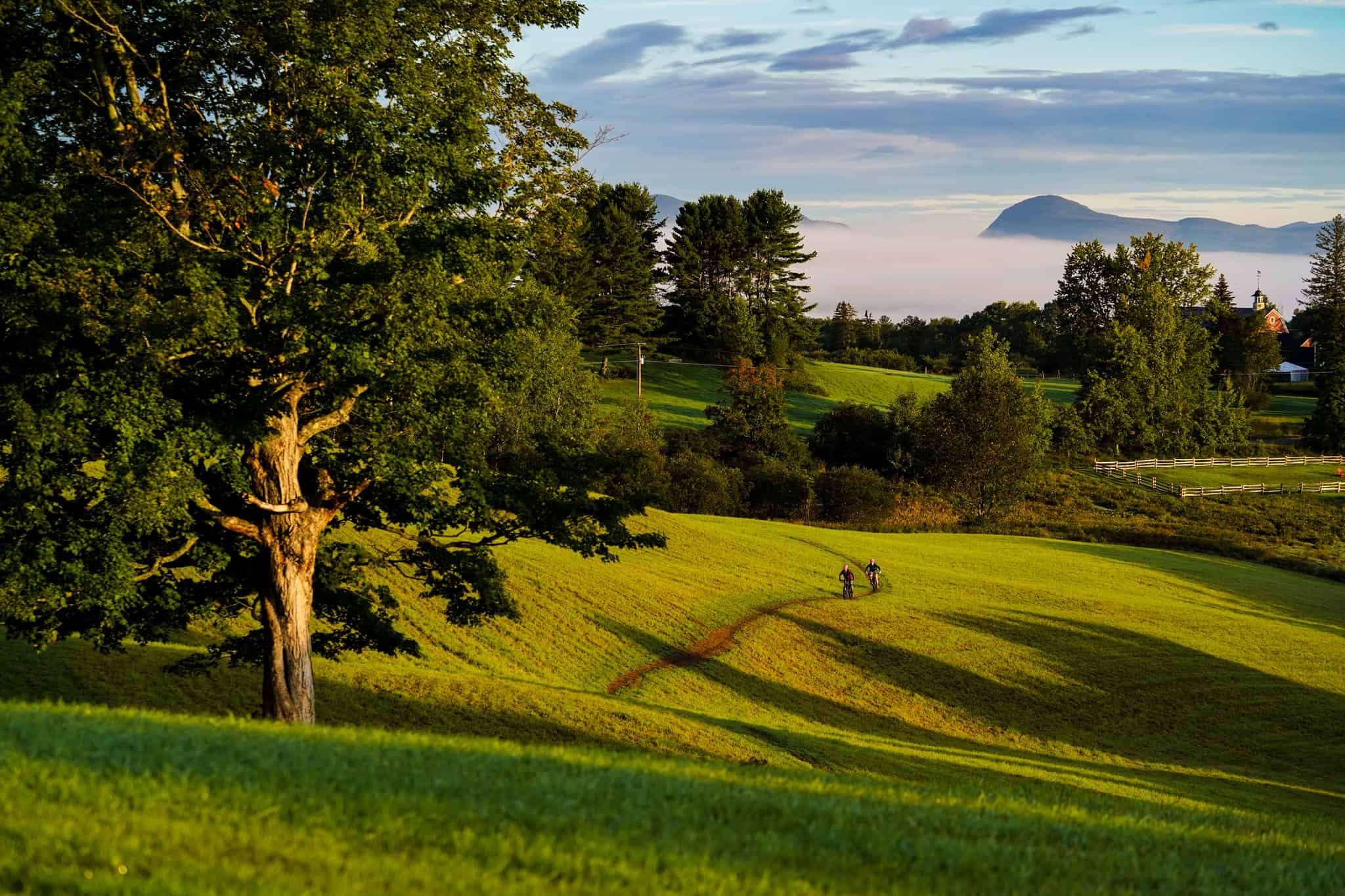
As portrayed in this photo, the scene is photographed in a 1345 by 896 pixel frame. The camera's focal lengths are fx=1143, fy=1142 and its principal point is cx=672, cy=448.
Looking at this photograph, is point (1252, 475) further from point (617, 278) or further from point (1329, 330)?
point (617, 278)

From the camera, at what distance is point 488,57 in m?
25.6

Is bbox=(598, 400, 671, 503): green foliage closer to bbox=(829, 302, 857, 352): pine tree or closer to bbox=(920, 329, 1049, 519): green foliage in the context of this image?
bbox=(920, 329, 1049, 519): green foliage

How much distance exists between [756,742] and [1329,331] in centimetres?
15909

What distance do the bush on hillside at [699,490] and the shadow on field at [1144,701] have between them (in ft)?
116

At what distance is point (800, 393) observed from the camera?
449 feet

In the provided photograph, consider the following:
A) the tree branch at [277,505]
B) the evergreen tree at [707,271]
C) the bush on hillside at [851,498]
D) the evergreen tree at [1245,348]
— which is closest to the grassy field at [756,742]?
the tree branch at [277,505]

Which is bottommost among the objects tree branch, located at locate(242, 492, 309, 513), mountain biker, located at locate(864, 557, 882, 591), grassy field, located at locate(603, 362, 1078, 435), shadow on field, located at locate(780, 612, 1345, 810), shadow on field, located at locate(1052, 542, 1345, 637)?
shadow on field, located at locate(780, 612, 1345, 810)

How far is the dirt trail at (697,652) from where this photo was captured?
37.2 m

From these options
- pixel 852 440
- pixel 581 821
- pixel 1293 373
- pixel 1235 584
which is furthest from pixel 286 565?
pixel 1293 373

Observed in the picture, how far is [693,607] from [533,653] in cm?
1080

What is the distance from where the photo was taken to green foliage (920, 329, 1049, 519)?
92.8 m

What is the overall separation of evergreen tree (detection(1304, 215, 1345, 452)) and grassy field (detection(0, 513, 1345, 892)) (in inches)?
2188

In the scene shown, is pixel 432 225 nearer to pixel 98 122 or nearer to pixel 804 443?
pixel 98 122

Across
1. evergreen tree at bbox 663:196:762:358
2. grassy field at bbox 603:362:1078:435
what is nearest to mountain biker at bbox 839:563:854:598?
grassy field at bbox 603:362:1078:435
